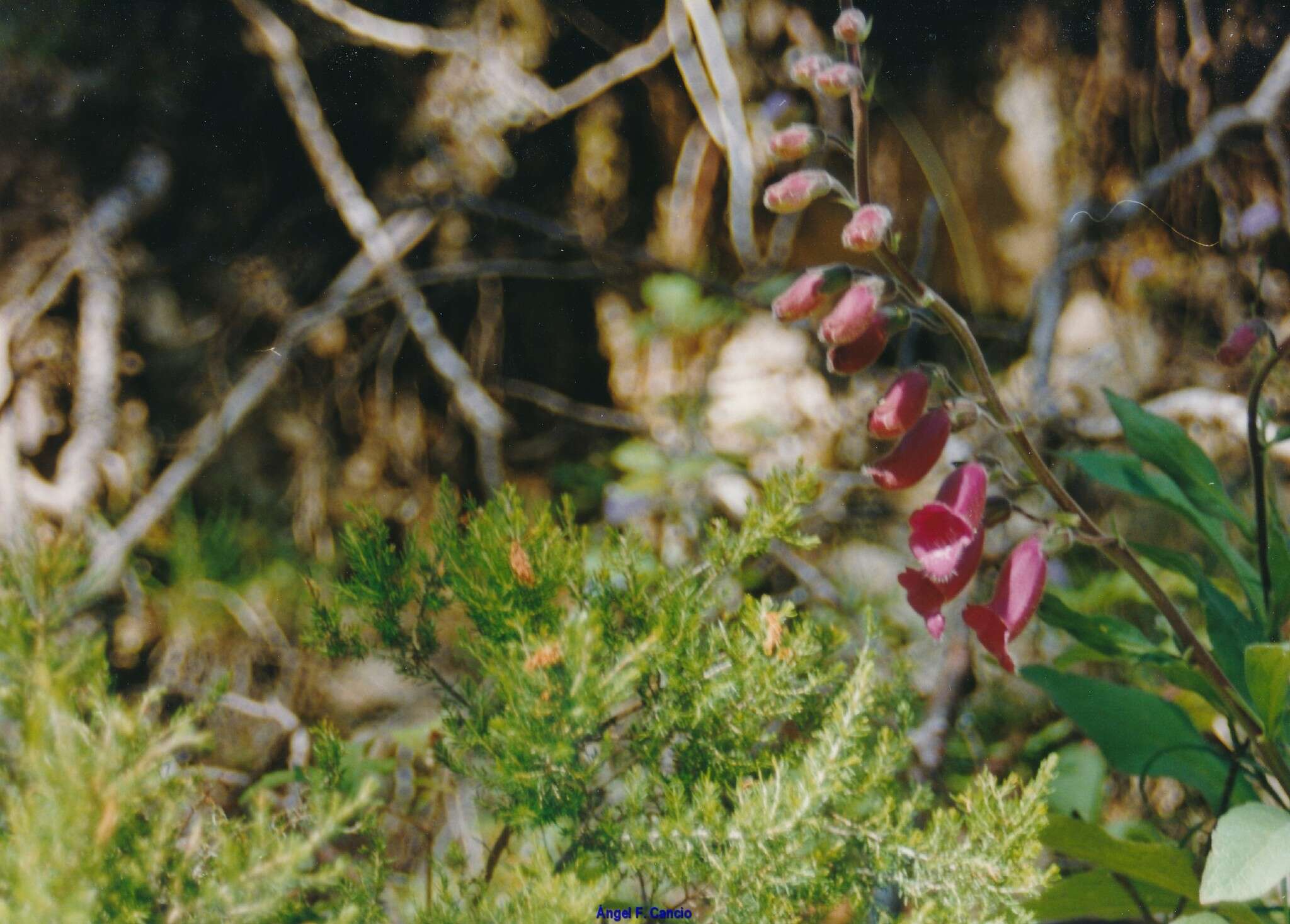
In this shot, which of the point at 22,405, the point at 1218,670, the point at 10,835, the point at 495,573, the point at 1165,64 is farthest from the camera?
the point at 1165,64

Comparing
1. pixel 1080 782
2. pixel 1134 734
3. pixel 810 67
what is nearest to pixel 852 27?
pixel 810 67

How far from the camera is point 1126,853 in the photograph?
742 mm

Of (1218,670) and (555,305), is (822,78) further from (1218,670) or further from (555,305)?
(555,305)

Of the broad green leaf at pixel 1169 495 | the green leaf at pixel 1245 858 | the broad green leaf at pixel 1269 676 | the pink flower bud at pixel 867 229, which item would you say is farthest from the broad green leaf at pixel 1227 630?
the pink flower bud at pixel 867 229

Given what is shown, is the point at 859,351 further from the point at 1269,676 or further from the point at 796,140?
the point at 1269,676

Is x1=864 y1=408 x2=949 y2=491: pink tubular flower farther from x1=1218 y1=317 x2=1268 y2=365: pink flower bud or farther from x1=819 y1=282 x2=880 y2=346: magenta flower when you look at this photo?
x1=1218 y1=317 x2=1268 y2=365: pink flower bud

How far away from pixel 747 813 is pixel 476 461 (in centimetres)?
87

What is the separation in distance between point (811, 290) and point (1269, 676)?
431mm

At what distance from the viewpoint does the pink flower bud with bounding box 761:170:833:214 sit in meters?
0.67

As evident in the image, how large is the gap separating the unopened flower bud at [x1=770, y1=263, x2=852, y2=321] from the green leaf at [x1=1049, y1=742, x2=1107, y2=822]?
2.01 feet

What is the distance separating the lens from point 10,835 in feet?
1.53

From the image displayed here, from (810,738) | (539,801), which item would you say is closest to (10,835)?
(539,801)

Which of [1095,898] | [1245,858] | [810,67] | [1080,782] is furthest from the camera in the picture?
[1080,782]

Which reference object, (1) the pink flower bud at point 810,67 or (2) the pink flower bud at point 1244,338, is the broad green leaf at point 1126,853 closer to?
(2) the pink flower bud at point 1244,338
